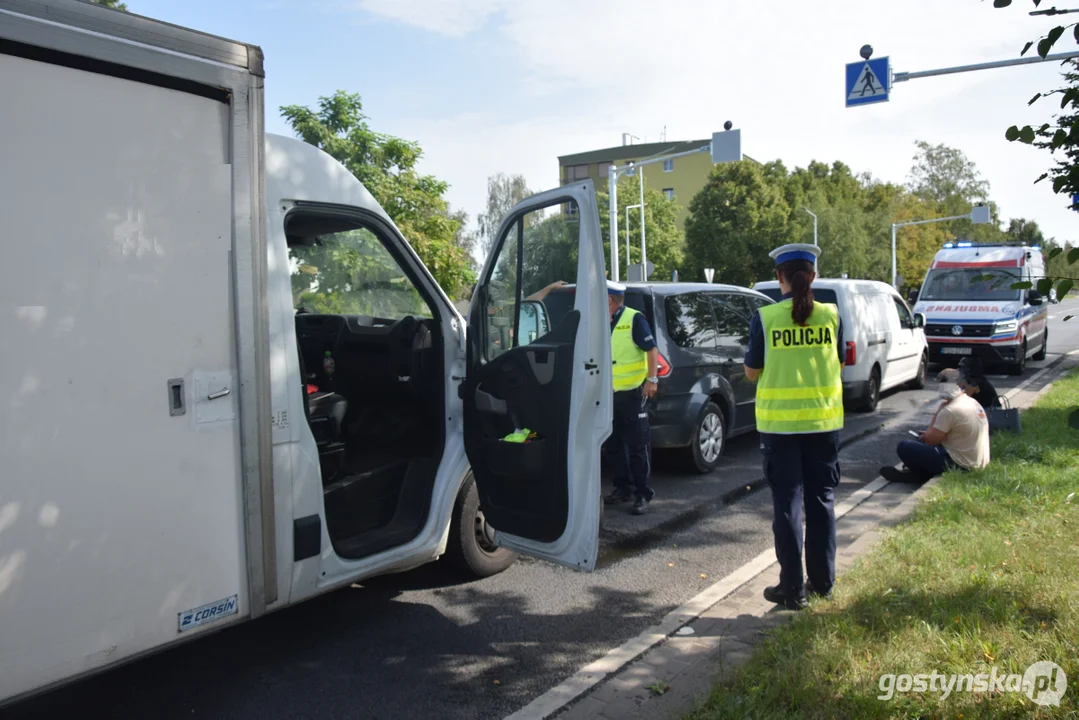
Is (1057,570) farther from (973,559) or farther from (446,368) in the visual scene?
(446,368)

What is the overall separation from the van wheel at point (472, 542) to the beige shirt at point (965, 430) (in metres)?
3.90

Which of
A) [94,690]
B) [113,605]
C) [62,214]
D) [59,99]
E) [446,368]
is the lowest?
[94,690]

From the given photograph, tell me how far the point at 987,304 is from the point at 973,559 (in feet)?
39.3

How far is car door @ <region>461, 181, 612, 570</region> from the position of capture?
146 inches

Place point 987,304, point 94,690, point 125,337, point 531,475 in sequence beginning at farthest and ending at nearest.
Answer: point 987,304 < point 531,475 < point 94,690 < point 125,337

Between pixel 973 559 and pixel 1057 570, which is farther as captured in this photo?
pixel 973 559

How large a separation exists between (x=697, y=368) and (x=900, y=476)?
195 centimetres

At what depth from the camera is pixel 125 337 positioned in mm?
2791

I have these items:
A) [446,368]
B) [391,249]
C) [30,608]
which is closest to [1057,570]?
[446,368]

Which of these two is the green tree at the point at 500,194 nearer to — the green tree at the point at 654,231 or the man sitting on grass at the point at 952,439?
the green tree at the point at 654,231

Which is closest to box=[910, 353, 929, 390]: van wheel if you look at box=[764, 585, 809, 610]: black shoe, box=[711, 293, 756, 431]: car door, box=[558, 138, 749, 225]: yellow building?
box=[711, 293, 756, 431]: car door

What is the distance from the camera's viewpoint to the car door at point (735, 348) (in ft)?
25.2

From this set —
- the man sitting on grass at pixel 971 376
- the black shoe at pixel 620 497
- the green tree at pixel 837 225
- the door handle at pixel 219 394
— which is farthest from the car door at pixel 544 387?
the green tree at pixel 837 225

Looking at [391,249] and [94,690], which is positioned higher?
[391,249]
